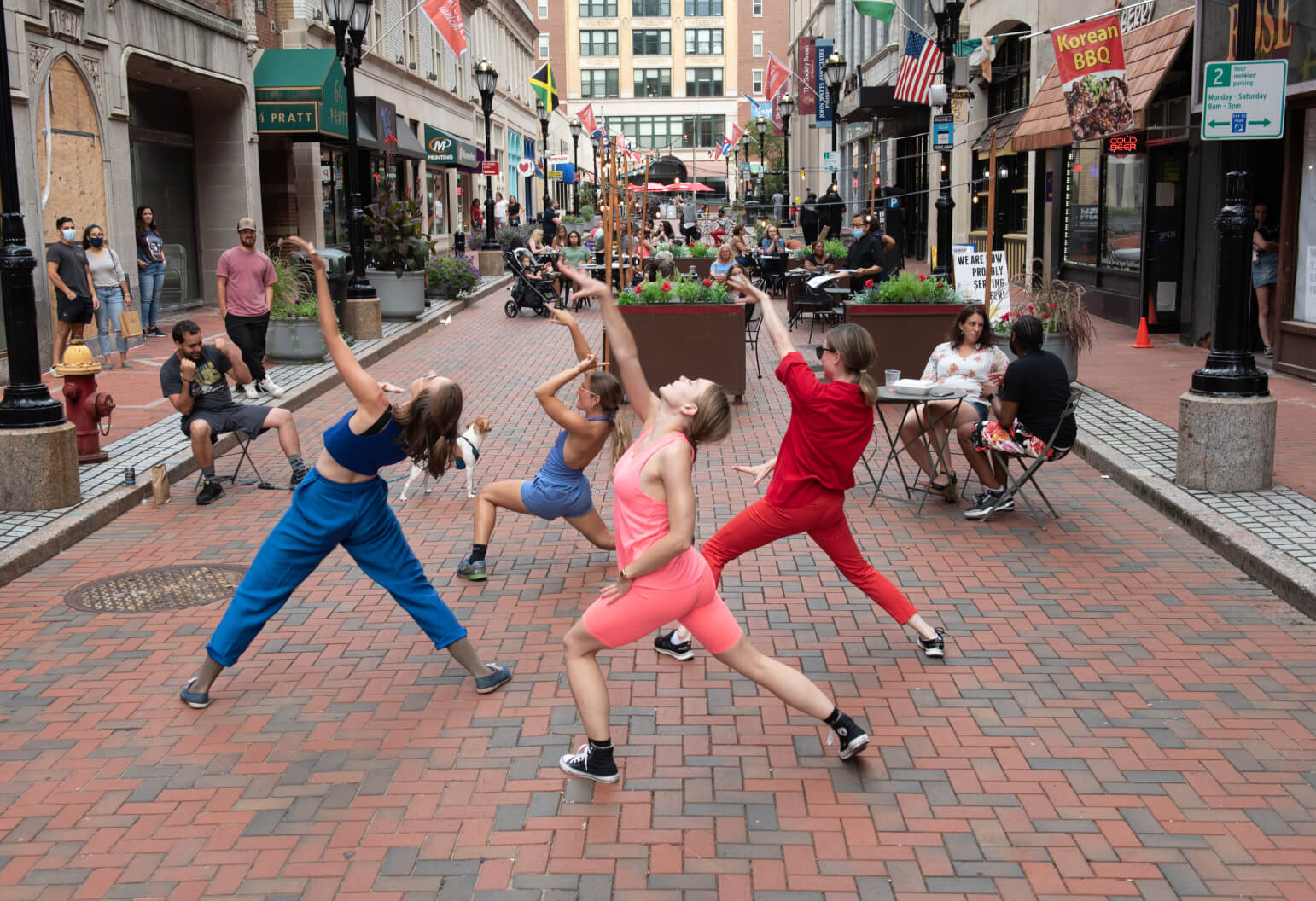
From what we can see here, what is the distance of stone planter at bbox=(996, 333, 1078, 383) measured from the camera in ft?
41.7

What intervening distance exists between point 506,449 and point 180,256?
14.3 meters

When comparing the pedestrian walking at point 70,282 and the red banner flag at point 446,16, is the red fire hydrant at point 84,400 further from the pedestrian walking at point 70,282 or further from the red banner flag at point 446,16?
the red banner flag at point 446,16

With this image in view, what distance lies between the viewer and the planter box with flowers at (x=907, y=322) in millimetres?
13203

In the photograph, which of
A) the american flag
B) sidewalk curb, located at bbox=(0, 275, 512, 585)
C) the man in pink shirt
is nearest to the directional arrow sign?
sidewalk curb, located at bbox=(0, 275, 512, 585)

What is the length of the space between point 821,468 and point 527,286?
18.0 metres

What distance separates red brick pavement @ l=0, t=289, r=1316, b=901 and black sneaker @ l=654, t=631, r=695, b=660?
96 millimetres

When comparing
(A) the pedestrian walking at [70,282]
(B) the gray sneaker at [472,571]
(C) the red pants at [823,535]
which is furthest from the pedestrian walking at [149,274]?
(C) the red pants at [823,535]

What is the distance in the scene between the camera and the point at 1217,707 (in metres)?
5.40

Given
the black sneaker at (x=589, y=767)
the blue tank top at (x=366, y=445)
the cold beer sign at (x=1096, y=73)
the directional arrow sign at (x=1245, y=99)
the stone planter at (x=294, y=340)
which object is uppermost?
the cold beer sign at (x=1096, y=73)

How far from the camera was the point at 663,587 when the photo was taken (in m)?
4.48

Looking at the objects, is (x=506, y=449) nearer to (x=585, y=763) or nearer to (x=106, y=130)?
(x=585, y=763)

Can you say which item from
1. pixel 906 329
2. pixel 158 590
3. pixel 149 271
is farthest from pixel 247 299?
pixel 906 329

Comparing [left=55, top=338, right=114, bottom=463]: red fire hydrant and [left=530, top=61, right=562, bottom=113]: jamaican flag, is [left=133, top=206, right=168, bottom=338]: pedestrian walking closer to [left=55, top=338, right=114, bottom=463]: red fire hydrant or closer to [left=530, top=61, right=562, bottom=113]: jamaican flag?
[left=55, top=338, right=114, bottom=463]: red fire hydrant

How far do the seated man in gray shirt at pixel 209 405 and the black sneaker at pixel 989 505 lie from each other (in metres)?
5.00
